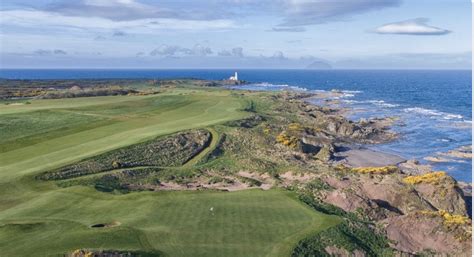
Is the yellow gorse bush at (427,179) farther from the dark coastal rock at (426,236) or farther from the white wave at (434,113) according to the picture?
the white wave at (434,113)

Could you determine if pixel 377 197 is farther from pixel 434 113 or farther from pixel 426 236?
pixel 434 113

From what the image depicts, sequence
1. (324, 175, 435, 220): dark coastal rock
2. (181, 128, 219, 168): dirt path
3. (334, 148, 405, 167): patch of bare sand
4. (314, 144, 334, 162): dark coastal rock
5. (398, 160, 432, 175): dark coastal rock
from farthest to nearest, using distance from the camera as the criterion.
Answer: (334, 148, 405, 167): patch of bare sand < (314, 144, 334, 162): dark coastal rock < (398, 160, 432, 175): dark coastal rock < (181, 128, 219, 168): dirt path < (324, 175, 435, 220): dark coastal rock

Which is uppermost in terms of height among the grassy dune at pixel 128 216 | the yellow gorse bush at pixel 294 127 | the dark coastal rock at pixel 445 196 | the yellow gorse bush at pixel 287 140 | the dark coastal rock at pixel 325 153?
the grassy dune at pixel 128 216

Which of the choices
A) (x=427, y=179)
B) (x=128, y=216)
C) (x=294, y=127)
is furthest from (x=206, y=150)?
(x=128, y=216)

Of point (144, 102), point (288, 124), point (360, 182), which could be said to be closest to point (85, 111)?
point (144, 102)

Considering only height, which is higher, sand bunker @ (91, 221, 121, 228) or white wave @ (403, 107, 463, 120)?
sand bunker @ (91, 221, 121, 228)

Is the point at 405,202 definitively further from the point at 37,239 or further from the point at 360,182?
the point at 37,239

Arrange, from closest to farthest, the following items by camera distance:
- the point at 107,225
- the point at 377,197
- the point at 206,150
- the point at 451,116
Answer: the point at 107,225 → the point at 377,197 → the point at 206,150 → the point at 451,116

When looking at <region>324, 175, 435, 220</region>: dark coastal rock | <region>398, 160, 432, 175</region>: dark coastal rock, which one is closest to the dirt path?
<region>324, 175, 435, 220</region>: dark coastal rock

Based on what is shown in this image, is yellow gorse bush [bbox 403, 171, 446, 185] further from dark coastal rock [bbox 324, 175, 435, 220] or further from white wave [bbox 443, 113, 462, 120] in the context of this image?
white wave [bbox 443, 113, 462, 120]

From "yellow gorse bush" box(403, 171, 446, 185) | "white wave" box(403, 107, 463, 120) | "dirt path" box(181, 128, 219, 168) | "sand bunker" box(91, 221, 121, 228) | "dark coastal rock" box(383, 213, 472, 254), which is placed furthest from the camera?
"white wave" box(403, 107, 463, 120)

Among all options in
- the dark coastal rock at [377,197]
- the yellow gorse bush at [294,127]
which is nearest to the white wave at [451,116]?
the yellow gorse bush at [294,127]
